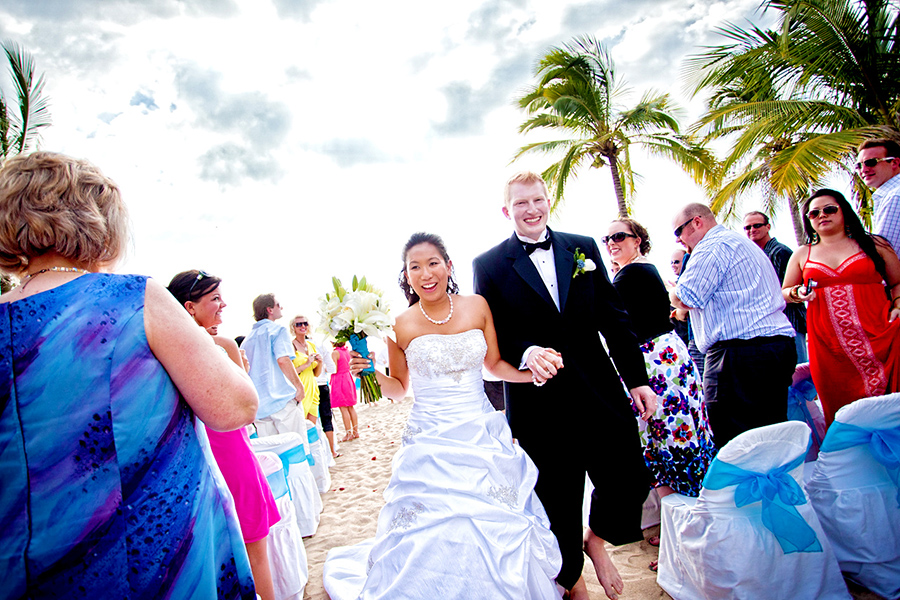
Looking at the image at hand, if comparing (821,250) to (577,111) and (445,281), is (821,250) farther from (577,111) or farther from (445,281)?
(577,111)

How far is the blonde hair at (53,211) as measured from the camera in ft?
4.30

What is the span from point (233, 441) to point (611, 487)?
2384 mm

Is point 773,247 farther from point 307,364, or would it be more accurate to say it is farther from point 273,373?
point 307,364

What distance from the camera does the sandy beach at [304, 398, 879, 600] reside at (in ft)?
9.89

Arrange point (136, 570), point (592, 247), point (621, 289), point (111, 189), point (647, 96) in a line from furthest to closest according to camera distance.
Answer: point (647, 96) → point (621, 289) → point (592, 247) → point (111, 189) → point (136, 570)

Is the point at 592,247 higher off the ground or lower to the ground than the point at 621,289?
higher

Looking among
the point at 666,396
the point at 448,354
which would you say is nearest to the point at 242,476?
the point at 448,354

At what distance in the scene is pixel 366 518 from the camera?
489 centimetres

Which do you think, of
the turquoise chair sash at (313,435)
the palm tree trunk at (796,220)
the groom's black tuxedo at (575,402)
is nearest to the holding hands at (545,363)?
the groom's black tuxedo at (575,402)

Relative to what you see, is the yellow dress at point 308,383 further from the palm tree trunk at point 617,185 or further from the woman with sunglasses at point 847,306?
the palm tree trunk at point 617,185

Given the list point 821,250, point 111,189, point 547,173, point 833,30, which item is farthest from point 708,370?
point 547,173

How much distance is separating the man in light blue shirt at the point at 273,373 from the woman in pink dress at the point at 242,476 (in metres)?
2.66

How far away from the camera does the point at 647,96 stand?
13.9 meters

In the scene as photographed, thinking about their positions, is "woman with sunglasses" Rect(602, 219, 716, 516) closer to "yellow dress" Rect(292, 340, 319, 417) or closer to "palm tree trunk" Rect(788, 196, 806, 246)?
"yellow dress" Rect(292, 340, 319, 417)
